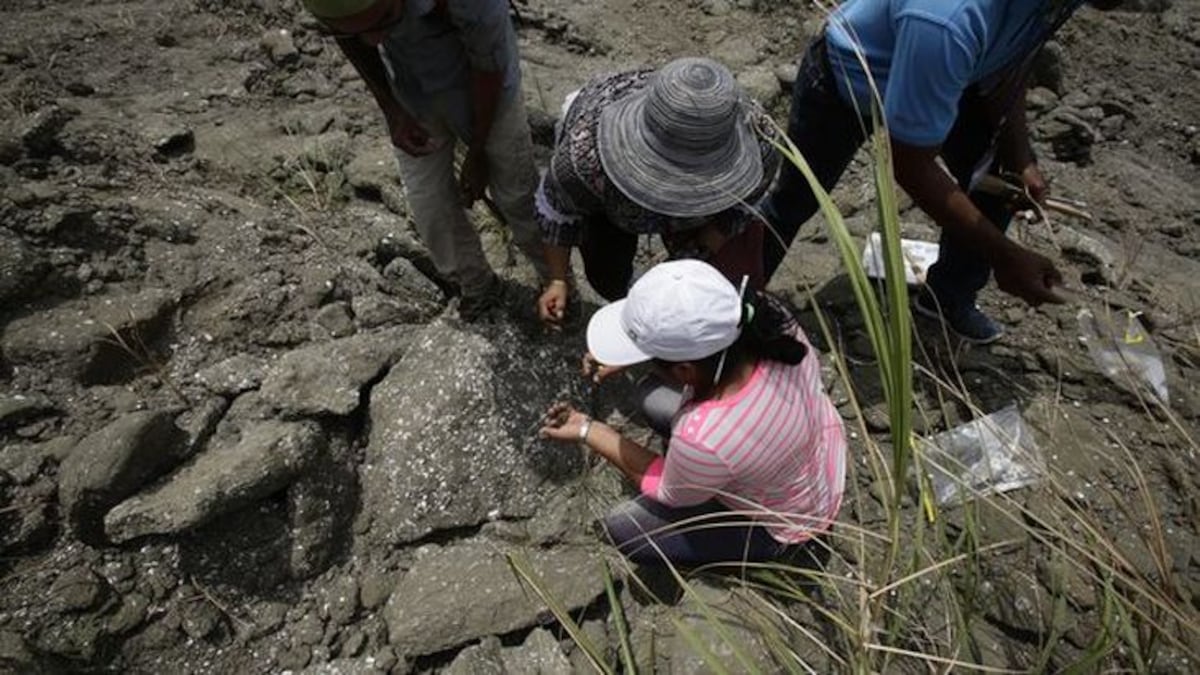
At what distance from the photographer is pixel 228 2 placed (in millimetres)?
3828

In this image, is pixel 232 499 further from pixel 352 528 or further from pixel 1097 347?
pixel 1097 347

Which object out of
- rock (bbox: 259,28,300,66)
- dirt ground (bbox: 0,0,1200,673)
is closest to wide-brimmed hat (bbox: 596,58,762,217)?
dirt ground (bbox: 0,0,1200,673)

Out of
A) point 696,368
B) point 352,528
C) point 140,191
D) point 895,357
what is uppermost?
point 895,357

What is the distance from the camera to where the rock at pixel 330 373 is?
210 centimetres

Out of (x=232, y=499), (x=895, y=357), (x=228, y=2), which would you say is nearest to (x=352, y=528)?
(x=232, y=499)

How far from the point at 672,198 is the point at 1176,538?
187cm

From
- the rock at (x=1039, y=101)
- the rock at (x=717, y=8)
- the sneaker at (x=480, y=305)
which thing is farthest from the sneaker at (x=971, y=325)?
the rock at (x=717, y=8)

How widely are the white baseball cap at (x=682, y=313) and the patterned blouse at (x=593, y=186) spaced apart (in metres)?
0.31

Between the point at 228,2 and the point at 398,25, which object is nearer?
the point at 398,25

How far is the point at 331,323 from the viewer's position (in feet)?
7.82

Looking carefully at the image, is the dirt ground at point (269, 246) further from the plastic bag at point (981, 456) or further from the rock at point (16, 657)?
the plastic bag at point (981, 456)

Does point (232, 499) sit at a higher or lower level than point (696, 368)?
lower

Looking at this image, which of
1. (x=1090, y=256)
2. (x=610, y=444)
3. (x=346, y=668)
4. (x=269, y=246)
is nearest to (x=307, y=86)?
(x=269, y=246)

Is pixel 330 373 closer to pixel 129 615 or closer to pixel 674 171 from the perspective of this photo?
pixel 129 615
